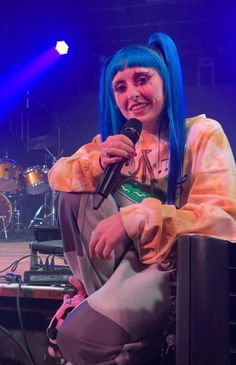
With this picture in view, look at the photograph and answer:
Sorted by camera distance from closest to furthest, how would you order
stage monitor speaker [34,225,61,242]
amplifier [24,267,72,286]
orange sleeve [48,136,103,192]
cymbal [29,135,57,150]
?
orange sleeve [48,136,103,192], amplifier [24,267,72,286], stage monitor speaker [34,225,61,242], cymbal [29,135,57,150]

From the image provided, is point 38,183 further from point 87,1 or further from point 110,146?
point 110,146

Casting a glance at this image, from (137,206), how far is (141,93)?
0.94ft

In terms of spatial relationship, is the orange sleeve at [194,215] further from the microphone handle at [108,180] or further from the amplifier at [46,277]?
the amplifier at [46,277]

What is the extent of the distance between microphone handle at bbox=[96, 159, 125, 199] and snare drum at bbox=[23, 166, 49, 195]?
3.62 m

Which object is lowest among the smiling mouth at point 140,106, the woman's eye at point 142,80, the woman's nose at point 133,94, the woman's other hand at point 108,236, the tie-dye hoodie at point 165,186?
the woman's other hand at point 108,236

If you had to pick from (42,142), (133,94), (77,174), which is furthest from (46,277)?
(42,142)

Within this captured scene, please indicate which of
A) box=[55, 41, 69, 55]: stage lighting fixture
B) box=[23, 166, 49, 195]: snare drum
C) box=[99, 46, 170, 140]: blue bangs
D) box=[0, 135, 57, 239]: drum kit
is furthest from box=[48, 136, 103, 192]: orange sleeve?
box=[55, 41, 69, 55]: stage lighting fixture

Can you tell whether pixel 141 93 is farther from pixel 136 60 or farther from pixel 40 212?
pixel 40 212

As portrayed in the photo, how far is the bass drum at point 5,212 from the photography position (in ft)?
14.3

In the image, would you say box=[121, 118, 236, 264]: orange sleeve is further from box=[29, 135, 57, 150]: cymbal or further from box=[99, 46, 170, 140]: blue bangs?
box=[29, 135, 57, 150]: cymbal

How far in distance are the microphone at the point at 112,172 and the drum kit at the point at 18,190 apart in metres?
3.41

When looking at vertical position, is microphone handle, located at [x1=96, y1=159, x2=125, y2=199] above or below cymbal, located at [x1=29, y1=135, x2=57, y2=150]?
below

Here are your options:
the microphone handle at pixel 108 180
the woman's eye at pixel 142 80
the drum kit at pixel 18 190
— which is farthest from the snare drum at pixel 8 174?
the microphone handle at pixel 108 180

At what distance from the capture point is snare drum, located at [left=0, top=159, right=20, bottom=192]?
168 inches
